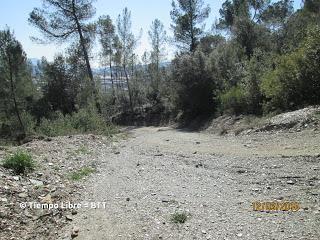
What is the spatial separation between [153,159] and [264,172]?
393 centimetres

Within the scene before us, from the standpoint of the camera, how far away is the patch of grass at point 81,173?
8978 mm

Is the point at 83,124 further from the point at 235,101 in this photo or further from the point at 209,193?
the point at 209,193

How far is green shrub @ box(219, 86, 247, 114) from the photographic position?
66.1 ft

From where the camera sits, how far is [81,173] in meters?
9.46

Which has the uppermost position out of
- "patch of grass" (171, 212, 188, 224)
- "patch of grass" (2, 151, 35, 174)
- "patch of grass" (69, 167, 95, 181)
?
"patch of grass" (2, 151, 35, 174)

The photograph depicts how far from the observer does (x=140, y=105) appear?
43.7 metres

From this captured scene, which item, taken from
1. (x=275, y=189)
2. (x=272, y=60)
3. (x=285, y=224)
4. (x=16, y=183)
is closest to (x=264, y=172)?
(x=275, y=189)

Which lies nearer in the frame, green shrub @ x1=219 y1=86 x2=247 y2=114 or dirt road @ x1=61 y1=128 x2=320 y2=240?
dirt road @ x1=61 y1=128 x2=320 y2=240

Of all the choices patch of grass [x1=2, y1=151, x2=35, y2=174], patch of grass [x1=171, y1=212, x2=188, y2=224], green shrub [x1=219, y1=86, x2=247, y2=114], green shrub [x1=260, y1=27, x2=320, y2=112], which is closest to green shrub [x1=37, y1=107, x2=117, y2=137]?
green shrub [x1=219, y1=86, x2=247, y2=114]

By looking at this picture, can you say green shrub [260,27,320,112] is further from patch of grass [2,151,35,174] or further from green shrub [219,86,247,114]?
patch of grass [2,151,35,174]

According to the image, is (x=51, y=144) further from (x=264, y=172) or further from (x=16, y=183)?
(x=264, y=172)

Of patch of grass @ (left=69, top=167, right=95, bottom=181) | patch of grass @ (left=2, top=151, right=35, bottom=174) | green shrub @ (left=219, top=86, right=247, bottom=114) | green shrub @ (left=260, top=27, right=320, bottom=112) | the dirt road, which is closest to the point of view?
the dirt road
